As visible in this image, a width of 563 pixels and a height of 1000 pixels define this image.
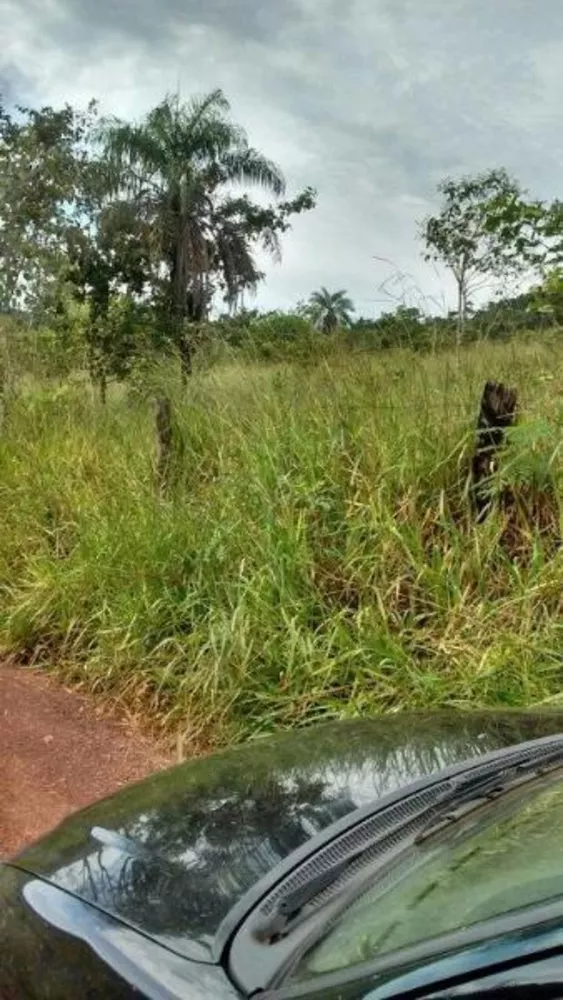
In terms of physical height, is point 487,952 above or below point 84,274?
below

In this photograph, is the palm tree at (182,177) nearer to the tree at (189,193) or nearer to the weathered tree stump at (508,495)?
the tree at (189,193)

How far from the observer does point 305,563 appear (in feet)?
16.8

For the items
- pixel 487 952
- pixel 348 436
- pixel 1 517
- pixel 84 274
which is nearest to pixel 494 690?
pixel 348 436

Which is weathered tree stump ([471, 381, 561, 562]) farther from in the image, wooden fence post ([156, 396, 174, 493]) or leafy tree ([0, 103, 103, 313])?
leafy tree ([0, 103, 103, 313])

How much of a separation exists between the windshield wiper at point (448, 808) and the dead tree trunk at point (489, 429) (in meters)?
3.06

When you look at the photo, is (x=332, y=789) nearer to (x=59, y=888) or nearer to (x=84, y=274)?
(x=59, y=888)

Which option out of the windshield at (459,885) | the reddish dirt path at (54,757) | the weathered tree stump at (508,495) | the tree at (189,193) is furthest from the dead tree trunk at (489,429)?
the tree at (189,193)

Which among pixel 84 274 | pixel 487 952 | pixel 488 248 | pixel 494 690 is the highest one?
pixel 84 274

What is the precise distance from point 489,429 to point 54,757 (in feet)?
9.27

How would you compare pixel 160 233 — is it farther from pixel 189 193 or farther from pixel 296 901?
pixel 296 901

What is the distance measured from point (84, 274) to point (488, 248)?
9617mm

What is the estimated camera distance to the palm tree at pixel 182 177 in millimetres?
20984

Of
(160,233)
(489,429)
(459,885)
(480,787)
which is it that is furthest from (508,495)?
(160,233)

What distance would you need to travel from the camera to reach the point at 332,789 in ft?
7.20
